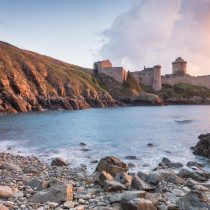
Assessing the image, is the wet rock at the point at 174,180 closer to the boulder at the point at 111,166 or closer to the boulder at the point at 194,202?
the boulder at the point at 111,166

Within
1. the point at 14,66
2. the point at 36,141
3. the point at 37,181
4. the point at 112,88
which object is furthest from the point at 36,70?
the point at 37,181

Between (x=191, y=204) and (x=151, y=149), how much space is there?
2406 cm

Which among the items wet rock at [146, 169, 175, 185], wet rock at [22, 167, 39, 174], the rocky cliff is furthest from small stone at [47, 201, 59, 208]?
the rocky cliff

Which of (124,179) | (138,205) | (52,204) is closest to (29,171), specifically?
(124,179)

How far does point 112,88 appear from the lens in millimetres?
194500

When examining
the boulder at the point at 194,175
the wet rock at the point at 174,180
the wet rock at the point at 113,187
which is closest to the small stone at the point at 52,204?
the wet rock at the point at 113,187

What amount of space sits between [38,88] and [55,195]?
11999cm

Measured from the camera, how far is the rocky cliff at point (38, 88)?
107812mm

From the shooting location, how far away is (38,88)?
429ft

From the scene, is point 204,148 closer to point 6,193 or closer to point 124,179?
point 124,179

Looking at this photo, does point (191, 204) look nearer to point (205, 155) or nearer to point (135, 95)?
point (205, 155)

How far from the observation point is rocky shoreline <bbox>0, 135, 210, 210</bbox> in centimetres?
1341

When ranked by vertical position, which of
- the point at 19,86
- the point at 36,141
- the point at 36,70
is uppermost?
the point at 36,70

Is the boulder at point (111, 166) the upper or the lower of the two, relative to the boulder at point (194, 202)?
lower
